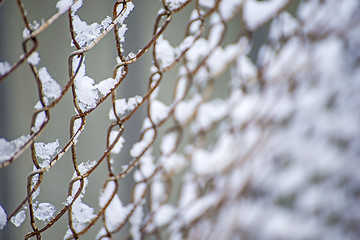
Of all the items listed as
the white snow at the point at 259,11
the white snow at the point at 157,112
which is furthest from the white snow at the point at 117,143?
the white snow at the point at 259,11

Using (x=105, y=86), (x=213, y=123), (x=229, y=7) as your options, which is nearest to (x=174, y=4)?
(x=105, y=86)

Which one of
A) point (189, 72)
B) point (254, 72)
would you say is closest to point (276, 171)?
point (254, 72)

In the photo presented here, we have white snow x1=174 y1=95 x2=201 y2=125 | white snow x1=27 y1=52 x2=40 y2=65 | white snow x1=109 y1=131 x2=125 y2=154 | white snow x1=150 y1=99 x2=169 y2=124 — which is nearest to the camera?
white snow x1=27 y1=52 x2=40 y2=65

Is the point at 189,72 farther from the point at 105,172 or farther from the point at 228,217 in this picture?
the point at 228,217

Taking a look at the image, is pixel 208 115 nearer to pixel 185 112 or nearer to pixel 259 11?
pixel 185 112

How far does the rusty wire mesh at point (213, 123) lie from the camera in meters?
0.49

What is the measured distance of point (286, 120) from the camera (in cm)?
102

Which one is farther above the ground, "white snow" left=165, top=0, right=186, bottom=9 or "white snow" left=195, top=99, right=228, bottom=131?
"white snow" left=195, top=99, right=228, bottom=131

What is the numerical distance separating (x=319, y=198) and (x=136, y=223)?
709 millimetres

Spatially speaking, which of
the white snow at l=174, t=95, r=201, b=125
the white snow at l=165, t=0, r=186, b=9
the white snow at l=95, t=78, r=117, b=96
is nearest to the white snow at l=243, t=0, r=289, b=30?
the white snow at l=174, t=95, r=201, b=125

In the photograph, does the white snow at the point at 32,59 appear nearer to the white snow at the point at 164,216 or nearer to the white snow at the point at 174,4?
the white snow at the point at 174,4

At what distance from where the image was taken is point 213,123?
790mm

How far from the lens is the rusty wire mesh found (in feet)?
1.61

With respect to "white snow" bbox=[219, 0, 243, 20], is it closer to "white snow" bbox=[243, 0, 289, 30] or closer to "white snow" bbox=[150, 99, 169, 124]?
"white snow" bbox=[243, 0, 289, 30]
